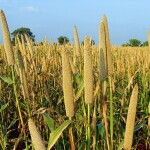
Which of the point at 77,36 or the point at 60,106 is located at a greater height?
the point at 77,36

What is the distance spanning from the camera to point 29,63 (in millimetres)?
3049

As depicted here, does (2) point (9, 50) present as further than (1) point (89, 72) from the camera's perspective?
Yes

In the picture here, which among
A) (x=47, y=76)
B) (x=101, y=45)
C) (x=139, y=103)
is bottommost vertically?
(x=139, y=103)

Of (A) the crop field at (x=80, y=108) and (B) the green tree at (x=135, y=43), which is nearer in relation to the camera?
(A) the crop field at (x=80, y=108)

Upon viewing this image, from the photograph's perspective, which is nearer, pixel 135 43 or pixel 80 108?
pixel 80 108

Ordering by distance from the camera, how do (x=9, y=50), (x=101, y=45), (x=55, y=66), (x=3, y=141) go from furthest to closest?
(x=55, y=66) → (x=3, y=141) → (x=9, y=50) → (x=101, y=45)

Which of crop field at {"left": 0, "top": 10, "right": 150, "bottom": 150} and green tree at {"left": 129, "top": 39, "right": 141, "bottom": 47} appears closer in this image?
crop field at {"left": 0, "top": 10, "right": 150, "bottom": 150}

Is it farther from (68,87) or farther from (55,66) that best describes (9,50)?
(55,66)

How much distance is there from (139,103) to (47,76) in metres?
1.02

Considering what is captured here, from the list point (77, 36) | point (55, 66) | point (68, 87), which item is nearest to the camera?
point (68, 87)

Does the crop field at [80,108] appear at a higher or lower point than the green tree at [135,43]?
lower

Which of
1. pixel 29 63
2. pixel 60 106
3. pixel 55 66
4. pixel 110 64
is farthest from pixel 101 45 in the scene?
pixel 55 66

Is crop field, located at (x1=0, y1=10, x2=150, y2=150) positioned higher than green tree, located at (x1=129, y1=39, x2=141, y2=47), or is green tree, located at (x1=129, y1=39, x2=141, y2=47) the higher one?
green tree, located at (x1=129, y1=39, x2=141, y2=47)

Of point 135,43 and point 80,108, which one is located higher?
point 135,43
